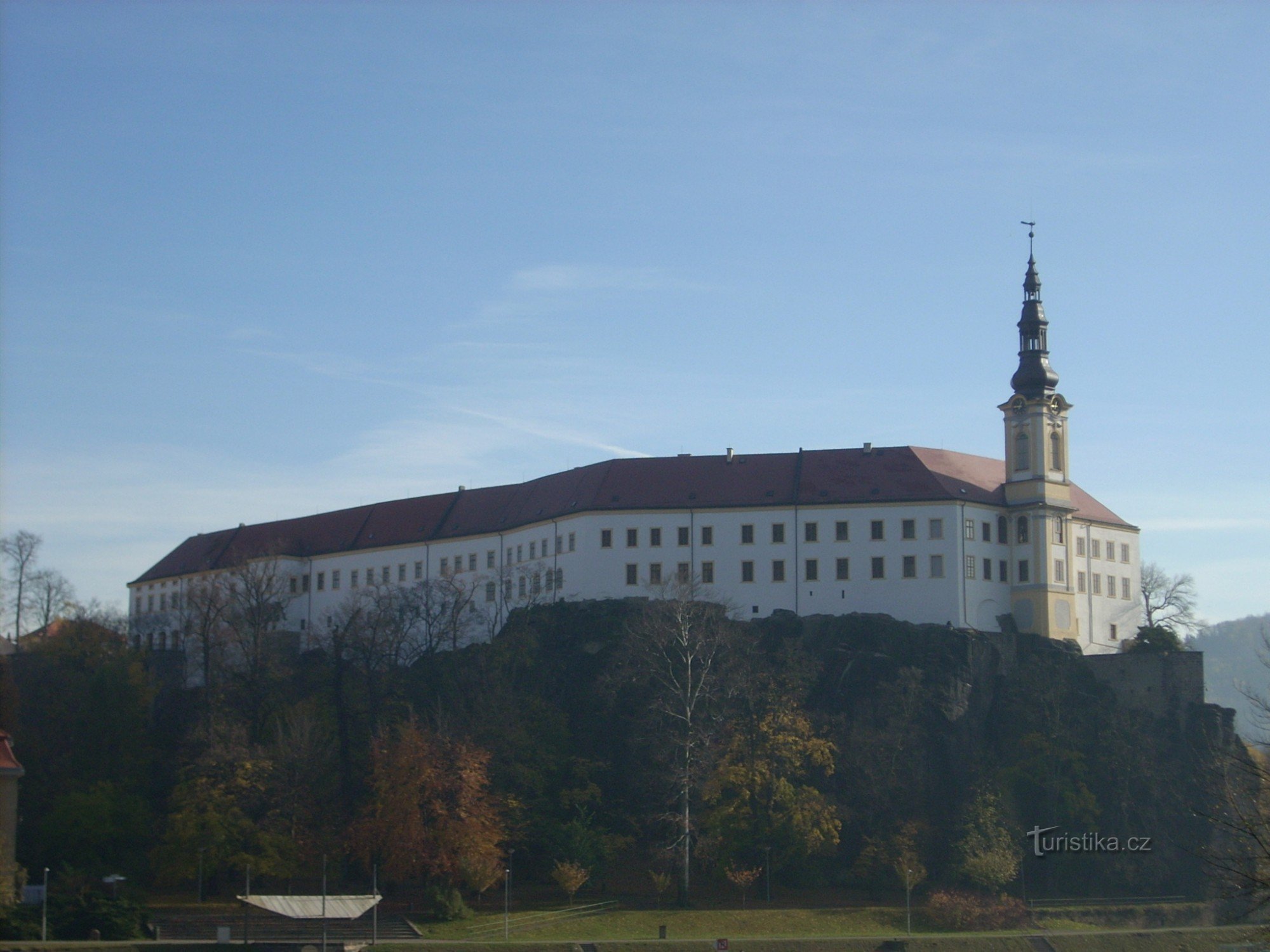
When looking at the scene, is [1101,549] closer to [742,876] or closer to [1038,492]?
[1038,492]

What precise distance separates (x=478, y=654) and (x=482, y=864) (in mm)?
21218

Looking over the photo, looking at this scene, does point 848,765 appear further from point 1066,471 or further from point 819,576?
point 1066,471

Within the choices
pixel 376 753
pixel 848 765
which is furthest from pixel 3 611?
pixel 848 765

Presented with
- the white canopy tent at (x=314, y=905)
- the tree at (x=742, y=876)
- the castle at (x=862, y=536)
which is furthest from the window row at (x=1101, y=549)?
the white canopy tent at (x=314, y=905)

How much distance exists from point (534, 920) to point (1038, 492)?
41.2 metres

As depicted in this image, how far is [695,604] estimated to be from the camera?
83.6 metres

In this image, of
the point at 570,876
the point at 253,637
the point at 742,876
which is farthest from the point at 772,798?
the point at 253,637

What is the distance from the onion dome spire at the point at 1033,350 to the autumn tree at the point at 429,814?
4007 cm

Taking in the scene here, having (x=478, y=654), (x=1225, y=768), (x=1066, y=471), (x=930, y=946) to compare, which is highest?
(x=1066, y=471)

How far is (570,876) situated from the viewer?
7000 cm

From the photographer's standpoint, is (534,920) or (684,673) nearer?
(534,920)

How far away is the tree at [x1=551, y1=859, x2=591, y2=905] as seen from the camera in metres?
69.8

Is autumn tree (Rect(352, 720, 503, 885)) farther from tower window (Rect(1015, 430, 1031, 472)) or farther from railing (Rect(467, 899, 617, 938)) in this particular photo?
tower window (Rect(1015, 430, 1031, 472))

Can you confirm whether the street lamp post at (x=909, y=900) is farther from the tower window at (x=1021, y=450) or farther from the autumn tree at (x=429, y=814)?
the tower window at (x=1021, y=450)
